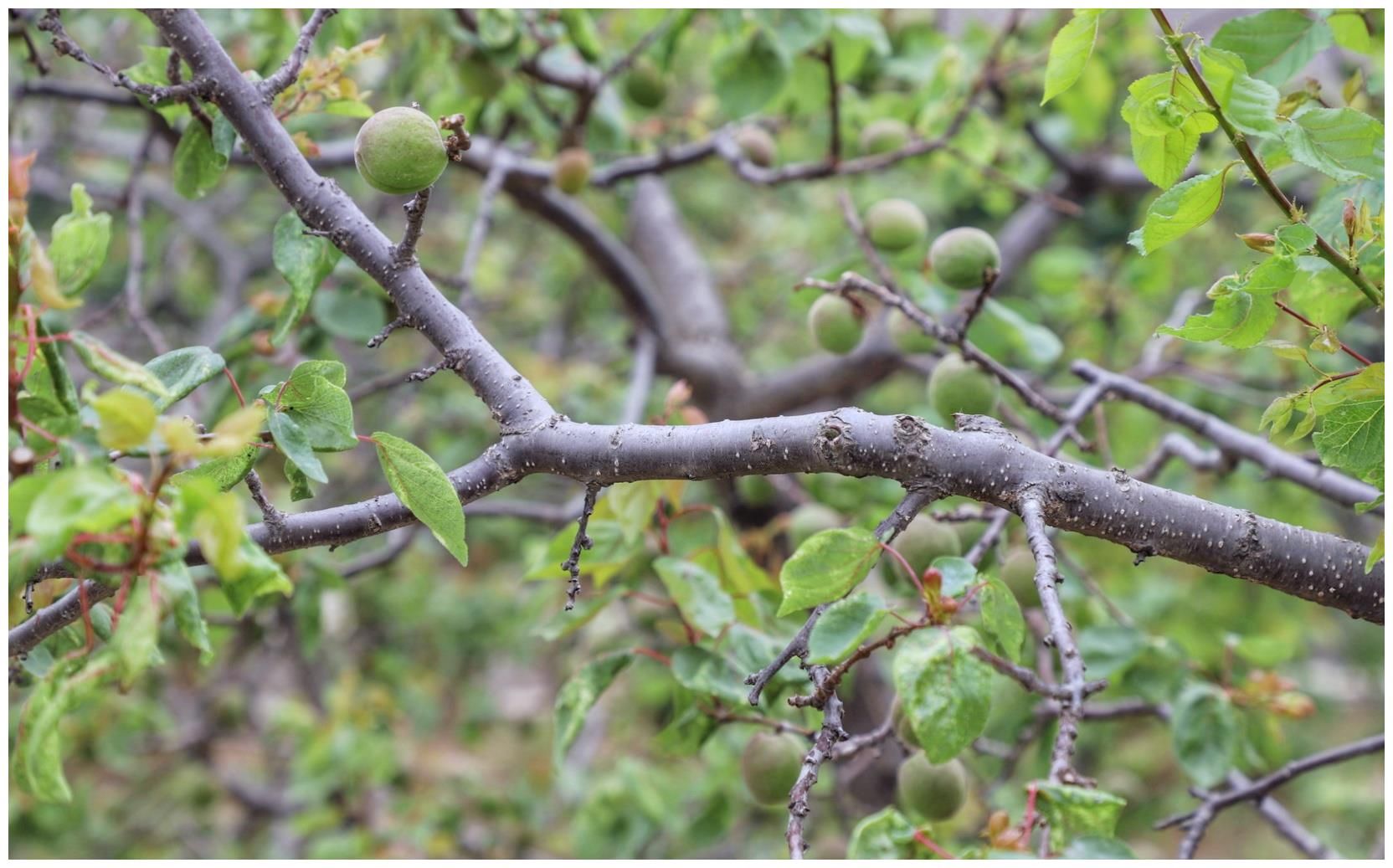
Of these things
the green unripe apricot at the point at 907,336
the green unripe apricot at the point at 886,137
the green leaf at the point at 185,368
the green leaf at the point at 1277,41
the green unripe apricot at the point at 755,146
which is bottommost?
the green leaf at the point at 185,368

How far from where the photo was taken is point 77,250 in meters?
0.79

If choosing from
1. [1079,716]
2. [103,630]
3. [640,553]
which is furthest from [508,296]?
[1079,716]

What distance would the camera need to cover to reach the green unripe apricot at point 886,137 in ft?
7.65

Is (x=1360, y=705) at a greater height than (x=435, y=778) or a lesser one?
greater

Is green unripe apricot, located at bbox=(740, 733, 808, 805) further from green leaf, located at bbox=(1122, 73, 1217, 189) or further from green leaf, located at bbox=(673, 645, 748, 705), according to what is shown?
green leaf, located at bbox=(1122, 73, 1217, 189)

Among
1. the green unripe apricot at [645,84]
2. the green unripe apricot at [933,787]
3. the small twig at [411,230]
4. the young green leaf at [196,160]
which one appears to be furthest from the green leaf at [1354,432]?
the green unripe apricot at [645,84]

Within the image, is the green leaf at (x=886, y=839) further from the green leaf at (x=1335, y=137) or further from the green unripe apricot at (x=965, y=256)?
the green unripe apricot at (x=965, y=256)

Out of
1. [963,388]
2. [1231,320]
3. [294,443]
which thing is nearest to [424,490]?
[294,443]

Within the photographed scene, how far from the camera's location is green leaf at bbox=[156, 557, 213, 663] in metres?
0.72

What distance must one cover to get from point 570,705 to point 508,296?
3028mm

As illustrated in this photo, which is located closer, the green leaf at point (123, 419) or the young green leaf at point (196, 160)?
the green leaf at point (123, 419)

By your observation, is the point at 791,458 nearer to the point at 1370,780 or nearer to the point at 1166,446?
the point at 1166,446

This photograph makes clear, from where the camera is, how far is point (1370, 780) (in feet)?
17.6

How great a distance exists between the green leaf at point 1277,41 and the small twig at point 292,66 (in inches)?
41.0
